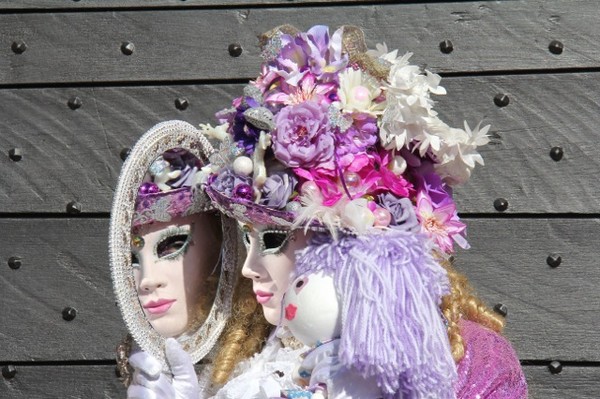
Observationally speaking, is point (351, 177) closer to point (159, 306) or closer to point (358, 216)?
point (358, 216)

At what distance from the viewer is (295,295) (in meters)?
1.77

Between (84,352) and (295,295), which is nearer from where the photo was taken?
(295,295)

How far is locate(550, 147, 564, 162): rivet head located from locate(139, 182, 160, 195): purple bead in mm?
801

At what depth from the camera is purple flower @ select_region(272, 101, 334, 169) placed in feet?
5.77

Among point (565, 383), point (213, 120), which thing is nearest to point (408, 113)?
point (213, 120)

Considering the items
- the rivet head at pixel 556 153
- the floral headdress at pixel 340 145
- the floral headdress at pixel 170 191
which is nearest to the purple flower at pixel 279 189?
the floral headdress at pixel 340 145

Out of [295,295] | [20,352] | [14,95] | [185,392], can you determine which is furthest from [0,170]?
[295,295]

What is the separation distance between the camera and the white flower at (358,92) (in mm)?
1786

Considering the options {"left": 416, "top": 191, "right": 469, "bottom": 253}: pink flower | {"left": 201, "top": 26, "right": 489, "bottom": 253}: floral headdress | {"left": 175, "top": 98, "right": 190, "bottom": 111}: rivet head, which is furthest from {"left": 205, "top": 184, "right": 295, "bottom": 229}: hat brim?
{"left": 175, "top": 98, "right": 190, "bottom": 111}: rivet head

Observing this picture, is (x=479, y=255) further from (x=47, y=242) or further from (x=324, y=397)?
(x=47, y=242)

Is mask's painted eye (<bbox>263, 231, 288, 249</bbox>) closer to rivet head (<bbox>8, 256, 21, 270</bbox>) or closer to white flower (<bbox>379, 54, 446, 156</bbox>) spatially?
white flower (<bbox>379, 54, 446, 156</bbox>)

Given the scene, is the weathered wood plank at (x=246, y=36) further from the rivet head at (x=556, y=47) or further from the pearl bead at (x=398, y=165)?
the pearl bead at (x=398, y=165)

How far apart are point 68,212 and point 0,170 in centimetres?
17

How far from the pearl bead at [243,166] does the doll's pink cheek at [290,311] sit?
229 mm
